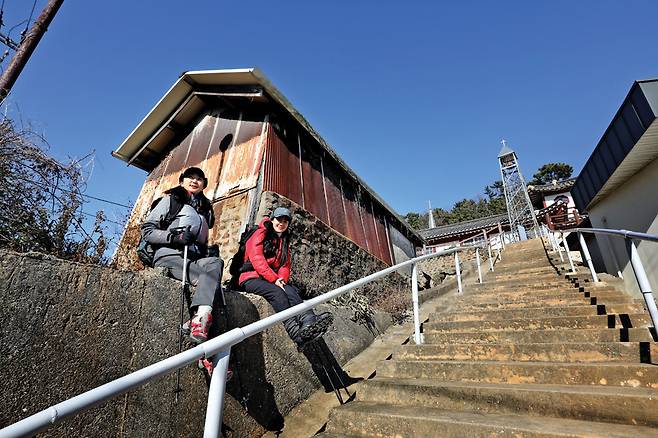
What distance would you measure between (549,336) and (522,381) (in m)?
0.84

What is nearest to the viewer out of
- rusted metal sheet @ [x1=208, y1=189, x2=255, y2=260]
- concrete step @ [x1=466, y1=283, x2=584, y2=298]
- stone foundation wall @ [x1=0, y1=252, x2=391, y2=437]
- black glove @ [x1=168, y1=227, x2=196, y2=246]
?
stone foundation wall @ [x1=0, y1=252, x2=391, y2=437]

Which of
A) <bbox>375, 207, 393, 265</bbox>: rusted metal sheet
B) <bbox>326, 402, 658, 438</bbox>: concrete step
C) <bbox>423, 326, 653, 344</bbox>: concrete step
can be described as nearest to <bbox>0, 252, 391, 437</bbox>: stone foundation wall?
<bbox>326, 402, 658, 438</bbox>: concrete step

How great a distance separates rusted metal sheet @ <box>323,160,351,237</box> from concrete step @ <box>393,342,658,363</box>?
4648mm

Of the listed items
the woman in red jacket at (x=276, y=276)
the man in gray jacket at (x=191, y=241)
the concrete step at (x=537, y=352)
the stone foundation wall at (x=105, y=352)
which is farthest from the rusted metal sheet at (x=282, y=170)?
the concrete step at (x=537, y=352)

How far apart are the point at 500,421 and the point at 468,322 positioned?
1.82 meters

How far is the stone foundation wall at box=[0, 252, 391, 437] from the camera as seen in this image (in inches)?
62.3

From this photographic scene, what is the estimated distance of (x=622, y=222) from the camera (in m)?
6.09

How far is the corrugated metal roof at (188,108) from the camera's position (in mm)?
6559

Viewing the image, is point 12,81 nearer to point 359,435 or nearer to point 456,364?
point 359,435

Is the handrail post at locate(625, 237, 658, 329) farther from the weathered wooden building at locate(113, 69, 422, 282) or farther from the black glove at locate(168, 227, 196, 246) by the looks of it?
the weathered wooden building at locate(113, 69, 422, 282)

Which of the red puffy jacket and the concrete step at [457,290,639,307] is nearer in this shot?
the red puffy jacket

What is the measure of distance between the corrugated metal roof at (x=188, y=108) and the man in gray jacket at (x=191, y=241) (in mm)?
4039

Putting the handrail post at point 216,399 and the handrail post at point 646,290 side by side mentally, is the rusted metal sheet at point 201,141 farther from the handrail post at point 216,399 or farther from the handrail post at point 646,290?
the handrail post at point 646,290

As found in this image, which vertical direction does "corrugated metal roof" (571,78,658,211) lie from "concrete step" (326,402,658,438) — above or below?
above
